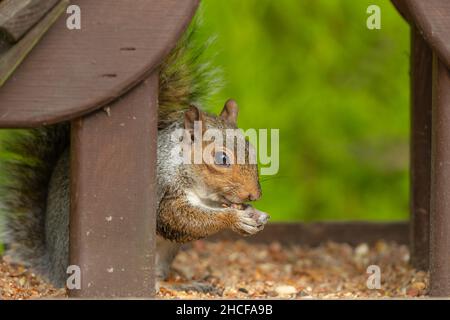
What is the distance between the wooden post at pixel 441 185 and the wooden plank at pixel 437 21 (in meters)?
0.06

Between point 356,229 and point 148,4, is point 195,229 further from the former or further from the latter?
point 356,229

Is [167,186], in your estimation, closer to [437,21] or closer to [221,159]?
[221,159]

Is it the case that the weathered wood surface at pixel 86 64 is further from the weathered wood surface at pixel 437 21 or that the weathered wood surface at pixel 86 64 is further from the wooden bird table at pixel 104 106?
the weathered wood surface at pixel 437 21

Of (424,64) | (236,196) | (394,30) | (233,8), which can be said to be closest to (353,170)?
(394,30)

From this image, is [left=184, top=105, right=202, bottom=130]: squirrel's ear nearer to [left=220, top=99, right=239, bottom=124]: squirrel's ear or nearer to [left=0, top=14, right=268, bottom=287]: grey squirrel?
[left=0, top=14, right=268, bottom=287]: grey squirrel

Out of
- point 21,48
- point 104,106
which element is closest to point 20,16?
point 21,48

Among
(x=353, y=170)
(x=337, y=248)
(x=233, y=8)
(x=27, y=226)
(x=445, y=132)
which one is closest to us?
(x=445, y=132)

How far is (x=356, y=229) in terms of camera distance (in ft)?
11.3

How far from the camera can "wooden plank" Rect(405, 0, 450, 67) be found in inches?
88.1

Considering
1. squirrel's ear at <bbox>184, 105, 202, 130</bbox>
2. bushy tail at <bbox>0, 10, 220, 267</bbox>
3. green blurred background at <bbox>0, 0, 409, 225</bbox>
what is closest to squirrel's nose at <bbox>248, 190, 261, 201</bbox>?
squirrel's ear at <bbox>184, 105, 202, 130</bbox>

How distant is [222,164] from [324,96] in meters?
1.47

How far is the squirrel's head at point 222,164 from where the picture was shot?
8.18ft

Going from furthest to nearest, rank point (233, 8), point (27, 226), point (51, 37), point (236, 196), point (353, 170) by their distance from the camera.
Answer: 1. point (353, 170)
2. point (233, 8)
3. point (27, 226)
4. point (236, 196)
5. point (51, 37)
